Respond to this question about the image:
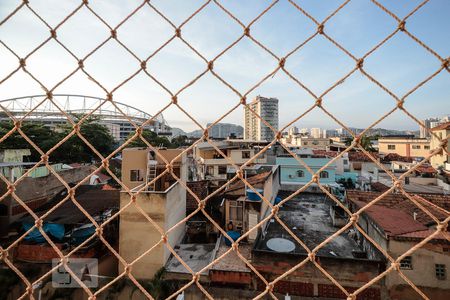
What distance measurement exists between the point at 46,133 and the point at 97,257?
45.6 feet

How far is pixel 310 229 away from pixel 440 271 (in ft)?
8.74

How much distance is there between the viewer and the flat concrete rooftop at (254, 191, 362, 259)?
212 inches

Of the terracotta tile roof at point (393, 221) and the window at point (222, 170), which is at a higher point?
the window at point (222, 170)

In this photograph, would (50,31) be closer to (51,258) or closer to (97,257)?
(97,257)

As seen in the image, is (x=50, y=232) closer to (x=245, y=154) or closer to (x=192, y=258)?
(x=192, y=258)

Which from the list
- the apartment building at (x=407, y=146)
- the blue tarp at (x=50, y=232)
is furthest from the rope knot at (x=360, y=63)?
the apartment building at (x=407, y=146)

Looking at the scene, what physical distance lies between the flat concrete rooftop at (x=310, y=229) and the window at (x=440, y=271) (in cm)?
134

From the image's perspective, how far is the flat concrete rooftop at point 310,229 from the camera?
17.7ft

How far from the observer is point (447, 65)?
2.88ft

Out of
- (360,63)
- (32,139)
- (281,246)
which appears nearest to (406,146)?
(281,246)

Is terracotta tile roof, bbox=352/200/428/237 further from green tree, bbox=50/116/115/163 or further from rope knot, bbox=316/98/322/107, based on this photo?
green tree, bbox=50/116/115/163

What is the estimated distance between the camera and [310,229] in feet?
21.5

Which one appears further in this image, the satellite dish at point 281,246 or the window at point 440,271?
the satellite dish at point 281,246

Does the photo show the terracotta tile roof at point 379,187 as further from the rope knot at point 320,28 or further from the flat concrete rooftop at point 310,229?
the rope knot at point 320,28
